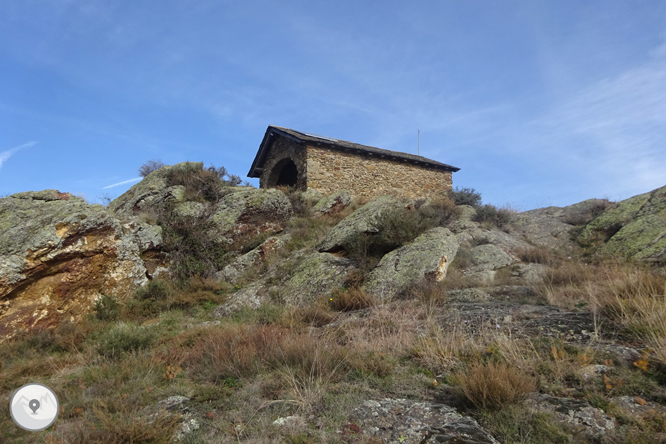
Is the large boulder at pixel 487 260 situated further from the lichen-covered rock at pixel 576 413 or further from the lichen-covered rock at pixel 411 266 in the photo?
the lichen-covered rock at pixel 576 413

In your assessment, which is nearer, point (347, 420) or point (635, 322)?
point (347, 420)

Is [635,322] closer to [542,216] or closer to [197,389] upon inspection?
[197,389]

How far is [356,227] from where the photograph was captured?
10734 mm

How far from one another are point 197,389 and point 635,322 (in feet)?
17.7

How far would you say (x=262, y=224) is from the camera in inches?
522

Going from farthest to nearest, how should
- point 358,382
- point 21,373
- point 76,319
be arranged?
1. point 76,319
2. point 21,373
3. point 358,382

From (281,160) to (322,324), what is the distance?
14.5 m

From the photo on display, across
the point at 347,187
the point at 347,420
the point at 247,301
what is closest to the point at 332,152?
the point at 347,187

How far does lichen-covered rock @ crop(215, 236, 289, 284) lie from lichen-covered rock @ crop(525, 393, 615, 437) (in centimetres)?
857

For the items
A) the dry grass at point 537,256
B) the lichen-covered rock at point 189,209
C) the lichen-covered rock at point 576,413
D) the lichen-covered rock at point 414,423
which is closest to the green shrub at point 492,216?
the dry grass at point 537,256

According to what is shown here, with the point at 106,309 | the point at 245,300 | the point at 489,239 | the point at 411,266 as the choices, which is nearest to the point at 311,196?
the point at 489,239

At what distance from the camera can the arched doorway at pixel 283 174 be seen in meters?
20.7

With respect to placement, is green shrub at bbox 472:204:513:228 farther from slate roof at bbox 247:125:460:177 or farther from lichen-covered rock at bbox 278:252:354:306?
lichen-covered rock at bbox 278:252:354:306

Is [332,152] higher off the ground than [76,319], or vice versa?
[332,152]
